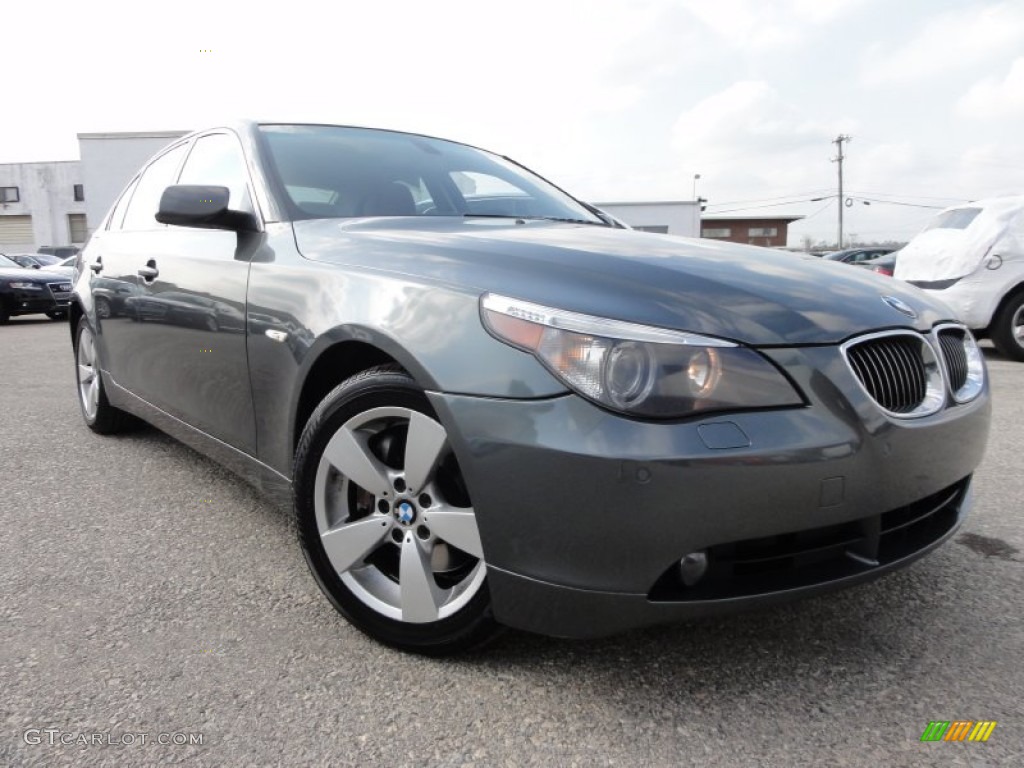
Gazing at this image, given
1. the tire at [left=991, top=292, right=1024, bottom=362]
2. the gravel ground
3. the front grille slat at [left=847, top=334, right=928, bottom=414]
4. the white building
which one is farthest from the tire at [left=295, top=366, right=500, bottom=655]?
the white building

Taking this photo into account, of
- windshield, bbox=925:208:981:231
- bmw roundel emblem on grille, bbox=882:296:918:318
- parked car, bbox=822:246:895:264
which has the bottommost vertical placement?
parked car, bbox=822:246:895:264

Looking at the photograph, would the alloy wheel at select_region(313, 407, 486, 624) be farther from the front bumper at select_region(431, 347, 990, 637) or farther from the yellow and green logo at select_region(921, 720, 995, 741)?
the yellow and green logo at select_region(921, 720, 995, 741)

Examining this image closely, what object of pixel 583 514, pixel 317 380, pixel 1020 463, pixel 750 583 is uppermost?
pixel 317 380

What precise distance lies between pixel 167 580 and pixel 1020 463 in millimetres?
3658

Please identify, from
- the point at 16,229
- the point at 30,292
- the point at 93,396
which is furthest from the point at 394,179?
the point at 16,229

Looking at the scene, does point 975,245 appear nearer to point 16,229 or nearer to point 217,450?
point 217,450

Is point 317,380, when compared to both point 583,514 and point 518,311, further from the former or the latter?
point 583,514

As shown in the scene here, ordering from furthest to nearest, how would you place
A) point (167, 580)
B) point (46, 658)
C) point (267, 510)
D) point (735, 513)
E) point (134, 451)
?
1. point (134, 451)
2. point (267, 510)
3. point (167, 580)
4. point (46, 658)
5. point (735, 513)

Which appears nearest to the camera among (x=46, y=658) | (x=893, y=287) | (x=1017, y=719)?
(x=1017, y=719)

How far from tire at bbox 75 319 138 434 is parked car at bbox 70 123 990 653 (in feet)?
6.60

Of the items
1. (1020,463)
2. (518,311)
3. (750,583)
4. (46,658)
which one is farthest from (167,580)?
(1020,463)

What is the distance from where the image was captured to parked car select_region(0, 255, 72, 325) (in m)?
13.3

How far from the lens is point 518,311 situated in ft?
5.48

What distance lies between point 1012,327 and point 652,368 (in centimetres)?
727
